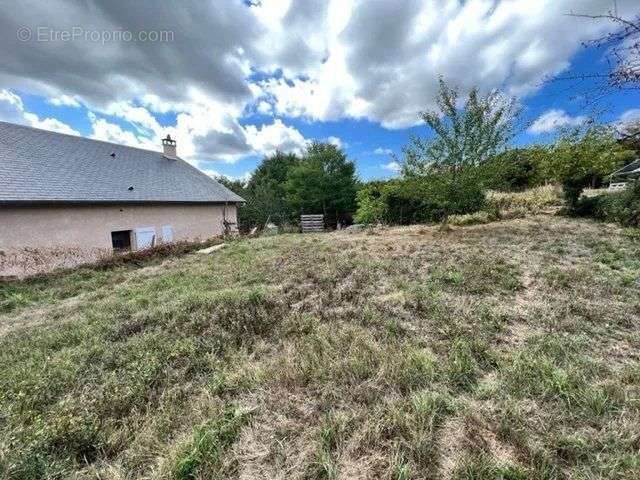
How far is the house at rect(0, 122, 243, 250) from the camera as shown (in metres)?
9.40

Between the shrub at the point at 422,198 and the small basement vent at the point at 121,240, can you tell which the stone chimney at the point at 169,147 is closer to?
the small basement vent at the point at 121,240

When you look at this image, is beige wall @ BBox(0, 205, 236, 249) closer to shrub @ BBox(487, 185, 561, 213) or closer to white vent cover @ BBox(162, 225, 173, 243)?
white vent cover @ BBox(162, 225, 173, 243)

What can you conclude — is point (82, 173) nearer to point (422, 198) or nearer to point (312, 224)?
point (312, 224)

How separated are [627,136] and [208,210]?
1694 cm

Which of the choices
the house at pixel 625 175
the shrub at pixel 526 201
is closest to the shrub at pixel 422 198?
the shrub at pixel 526 201

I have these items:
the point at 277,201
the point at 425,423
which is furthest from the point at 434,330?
the point at 277,201

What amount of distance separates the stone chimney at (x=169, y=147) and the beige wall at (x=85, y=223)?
15.8 ft

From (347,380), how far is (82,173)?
14.3 meters

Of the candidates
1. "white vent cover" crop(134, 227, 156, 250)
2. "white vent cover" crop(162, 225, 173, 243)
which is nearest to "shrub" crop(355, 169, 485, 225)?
"white vent cover" crop(162, 225, 173, 243)

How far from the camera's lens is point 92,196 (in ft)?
36.1

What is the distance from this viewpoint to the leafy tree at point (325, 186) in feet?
70.9

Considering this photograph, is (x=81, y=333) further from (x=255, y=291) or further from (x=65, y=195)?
(x=65, y=195)

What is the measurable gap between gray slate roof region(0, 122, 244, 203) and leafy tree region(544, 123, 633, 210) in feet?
52.2

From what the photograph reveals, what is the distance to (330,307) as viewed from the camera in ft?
13.4
